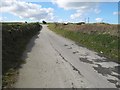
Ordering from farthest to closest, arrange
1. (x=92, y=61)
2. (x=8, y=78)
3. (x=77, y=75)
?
(x=92, y=61) → (x=77, y=75) → (x=8, y=78)

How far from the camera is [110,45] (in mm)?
19828

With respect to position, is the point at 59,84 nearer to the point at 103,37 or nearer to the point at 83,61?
the point at 83,61

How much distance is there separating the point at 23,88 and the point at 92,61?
6433 mm

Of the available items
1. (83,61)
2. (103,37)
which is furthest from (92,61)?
(103,37)

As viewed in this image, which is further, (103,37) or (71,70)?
(103,37)

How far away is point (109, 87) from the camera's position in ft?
29.4

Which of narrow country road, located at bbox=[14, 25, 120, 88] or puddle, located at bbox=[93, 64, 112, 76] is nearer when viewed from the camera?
narrow country road, located at bbox=[14, 25, 120, 88]

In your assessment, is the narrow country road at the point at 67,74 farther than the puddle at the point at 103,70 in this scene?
No

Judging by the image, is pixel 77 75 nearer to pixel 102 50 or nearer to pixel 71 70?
pixel 71 70

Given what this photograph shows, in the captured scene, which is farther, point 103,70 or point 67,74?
point 103,70

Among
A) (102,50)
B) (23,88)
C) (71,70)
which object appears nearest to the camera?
(23,88)

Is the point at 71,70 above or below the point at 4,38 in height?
below

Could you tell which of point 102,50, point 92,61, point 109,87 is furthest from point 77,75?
point 102,50

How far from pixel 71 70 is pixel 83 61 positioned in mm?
2799
